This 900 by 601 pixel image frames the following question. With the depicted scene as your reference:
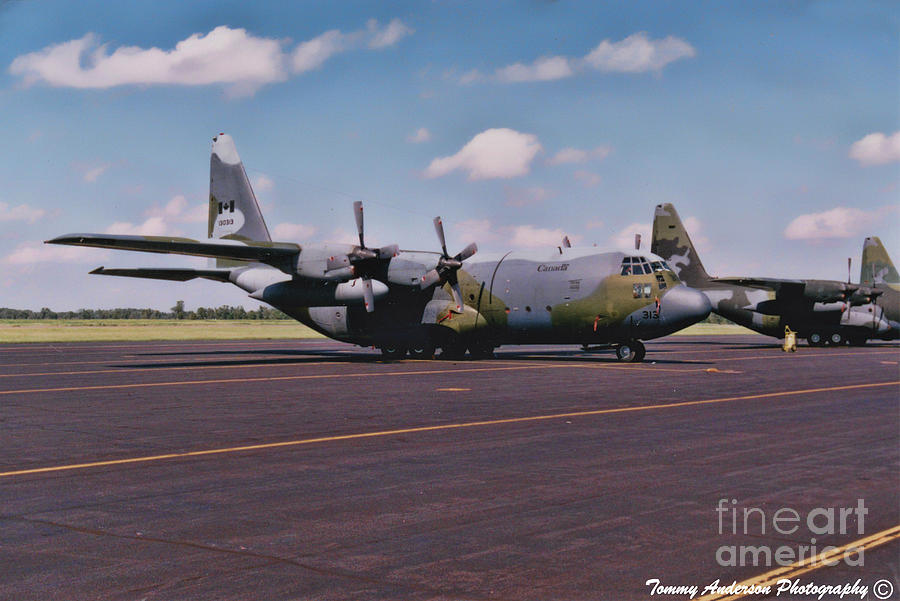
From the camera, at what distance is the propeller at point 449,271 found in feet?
125

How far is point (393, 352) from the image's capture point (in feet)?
136

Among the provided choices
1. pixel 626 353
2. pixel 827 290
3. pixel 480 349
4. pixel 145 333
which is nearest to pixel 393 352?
pixel 480 349

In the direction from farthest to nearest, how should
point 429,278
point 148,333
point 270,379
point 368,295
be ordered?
1. point 148,333
2. point 429,278
3. point 368,295
4. point 270,379

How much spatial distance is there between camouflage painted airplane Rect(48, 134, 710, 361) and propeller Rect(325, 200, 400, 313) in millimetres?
44

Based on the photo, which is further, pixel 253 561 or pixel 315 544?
pixel 315 544

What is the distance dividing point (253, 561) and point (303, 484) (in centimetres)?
355

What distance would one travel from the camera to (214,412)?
1919 centimetres

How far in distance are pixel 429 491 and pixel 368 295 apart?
87.2ft

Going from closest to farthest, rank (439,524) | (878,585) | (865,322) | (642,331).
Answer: (878,585) < (439,524) < (642,331) < (865,322)

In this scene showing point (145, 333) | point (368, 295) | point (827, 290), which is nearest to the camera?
point (368, 295)

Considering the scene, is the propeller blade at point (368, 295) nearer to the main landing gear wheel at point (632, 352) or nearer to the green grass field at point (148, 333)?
the main landing gear wheel at point (632, 352)

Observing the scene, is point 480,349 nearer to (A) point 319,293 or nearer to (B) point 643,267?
(A) point 319,293

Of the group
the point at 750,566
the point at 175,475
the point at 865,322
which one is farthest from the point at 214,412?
the point at 865,322

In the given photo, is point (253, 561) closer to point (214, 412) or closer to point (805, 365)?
point (214, 412)
